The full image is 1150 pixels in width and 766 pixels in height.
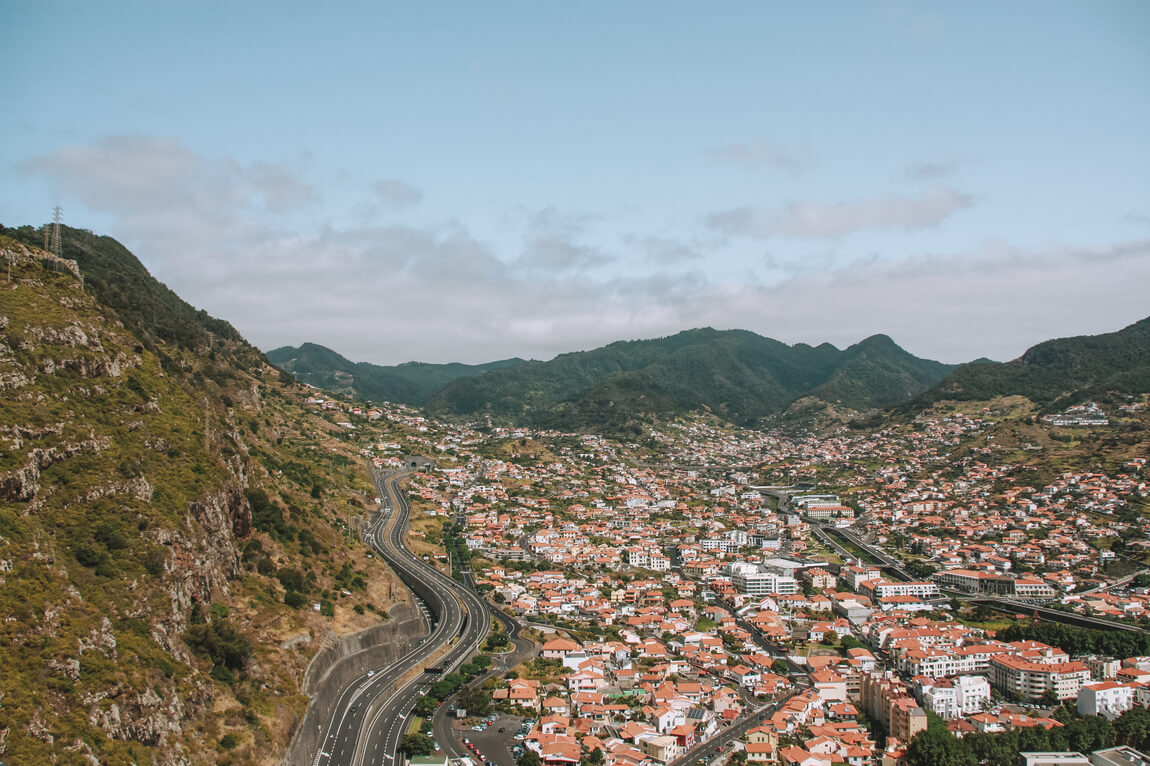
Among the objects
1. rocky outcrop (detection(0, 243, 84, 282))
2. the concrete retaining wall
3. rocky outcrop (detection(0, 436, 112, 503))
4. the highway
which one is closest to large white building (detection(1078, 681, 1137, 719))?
the highway

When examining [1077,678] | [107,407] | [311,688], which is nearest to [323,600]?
[311,688]

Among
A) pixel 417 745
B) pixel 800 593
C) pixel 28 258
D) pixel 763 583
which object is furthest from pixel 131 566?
pixel 800 593

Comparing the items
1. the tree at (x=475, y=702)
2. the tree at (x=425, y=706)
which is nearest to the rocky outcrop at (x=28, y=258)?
the tree at (x=425, y=706)

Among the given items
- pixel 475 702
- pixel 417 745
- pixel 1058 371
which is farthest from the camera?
pixel 1058 371

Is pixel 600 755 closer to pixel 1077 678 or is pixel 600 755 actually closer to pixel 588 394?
pixel 1077 678

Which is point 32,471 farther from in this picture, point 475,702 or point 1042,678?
point 1042,678

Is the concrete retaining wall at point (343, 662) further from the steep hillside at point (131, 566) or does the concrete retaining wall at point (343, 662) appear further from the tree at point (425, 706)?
the tree at point (425, 706)
